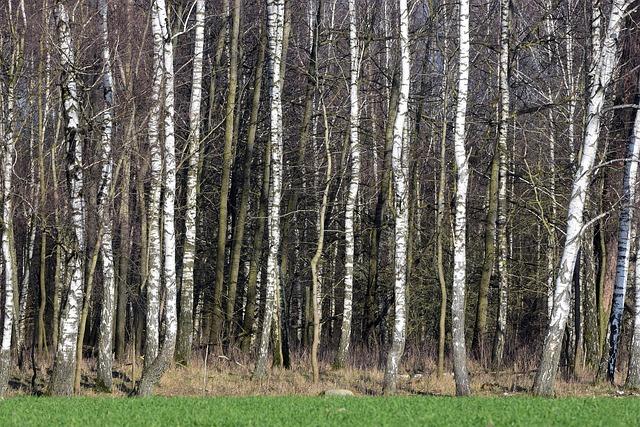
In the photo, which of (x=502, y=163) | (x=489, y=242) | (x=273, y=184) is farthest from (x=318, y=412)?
(x=502, y=163)

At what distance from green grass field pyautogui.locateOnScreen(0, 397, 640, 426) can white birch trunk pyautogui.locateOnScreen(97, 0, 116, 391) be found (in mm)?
3515

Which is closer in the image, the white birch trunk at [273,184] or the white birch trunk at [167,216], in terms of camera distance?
the white birch trunk at [167,216]

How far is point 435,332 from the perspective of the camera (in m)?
31.6

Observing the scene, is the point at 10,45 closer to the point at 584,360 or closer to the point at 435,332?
the point at 584,360

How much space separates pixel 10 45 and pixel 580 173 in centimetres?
1168

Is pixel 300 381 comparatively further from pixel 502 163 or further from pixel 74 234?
pixel 502 163

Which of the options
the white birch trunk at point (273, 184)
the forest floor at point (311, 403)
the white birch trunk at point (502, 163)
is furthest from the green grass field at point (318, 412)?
the white birch trunk at point (502, 163)

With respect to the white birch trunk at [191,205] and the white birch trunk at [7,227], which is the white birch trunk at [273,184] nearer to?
the white birch trunk at [191,205]

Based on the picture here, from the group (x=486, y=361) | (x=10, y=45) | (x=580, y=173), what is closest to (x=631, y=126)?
(x=580, y=173)

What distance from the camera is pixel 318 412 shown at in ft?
42.0

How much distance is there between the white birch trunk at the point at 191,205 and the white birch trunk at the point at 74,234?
2.71m

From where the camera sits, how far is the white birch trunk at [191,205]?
19.8m

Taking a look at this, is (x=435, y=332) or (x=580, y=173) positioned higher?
(x=580, y=173)

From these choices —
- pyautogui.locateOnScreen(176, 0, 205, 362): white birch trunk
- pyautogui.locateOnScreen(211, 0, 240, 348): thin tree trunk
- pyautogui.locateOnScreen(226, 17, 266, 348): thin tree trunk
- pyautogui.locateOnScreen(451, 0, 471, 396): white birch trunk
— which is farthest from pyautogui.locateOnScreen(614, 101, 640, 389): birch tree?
pyautogui.locateOnScreen(211, 0, 240, 348): thin tree trunk
